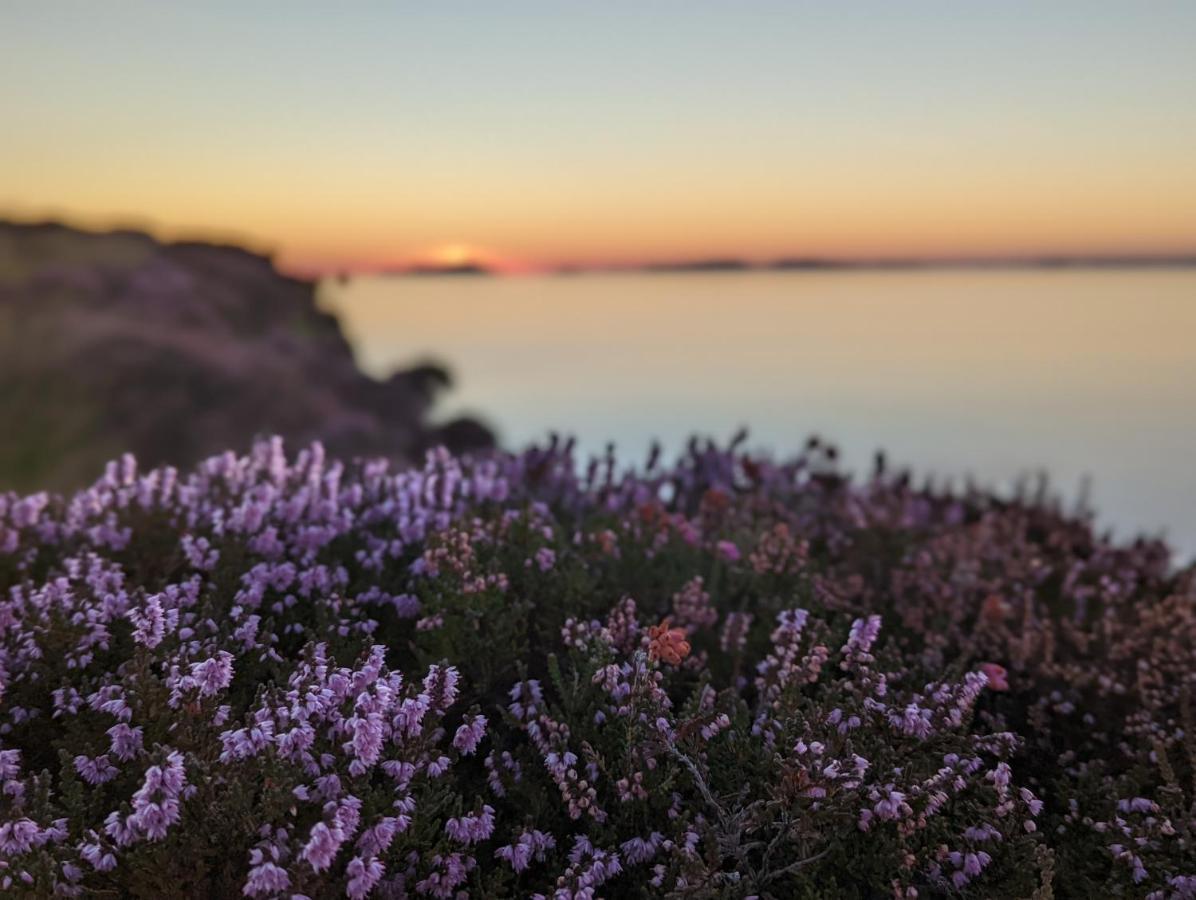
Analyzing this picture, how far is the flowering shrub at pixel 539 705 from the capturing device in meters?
3.33

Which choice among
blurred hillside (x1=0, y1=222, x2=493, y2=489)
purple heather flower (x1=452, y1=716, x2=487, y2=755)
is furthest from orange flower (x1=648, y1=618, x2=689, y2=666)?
blurred hillside (x1=0, y1=222, x2=493, y2=489)

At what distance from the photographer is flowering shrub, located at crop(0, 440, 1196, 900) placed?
333 centimetres

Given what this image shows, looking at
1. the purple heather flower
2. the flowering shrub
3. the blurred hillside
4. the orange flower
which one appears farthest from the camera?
the blurred hillside

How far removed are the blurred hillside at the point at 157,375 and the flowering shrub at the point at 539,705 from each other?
7495 mm

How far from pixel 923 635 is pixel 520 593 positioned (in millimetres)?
2131

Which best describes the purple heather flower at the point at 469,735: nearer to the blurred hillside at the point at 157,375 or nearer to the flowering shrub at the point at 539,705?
the flowering shrub at the point at 539,705

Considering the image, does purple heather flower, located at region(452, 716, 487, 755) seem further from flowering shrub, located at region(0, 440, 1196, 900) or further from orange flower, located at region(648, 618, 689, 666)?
orange flower, located at region(648, 618, 689, 666)

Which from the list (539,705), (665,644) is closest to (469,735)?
(539,705)

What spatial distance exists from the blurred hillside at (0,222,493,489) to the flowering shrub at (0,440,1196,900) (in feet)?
24.6

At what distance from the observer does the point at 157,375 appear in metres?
14.2

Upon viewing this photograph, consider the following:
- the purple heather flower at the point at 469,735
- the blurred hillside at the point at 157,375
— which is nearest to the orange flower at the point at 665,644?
the purple heather flower at the point at 469,735

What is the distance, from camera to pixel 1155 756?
4.09 meters

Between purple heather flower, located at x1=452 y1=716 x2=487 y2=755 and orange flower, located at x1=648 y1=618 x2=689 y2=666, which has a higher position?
orange flower, located at x1=648 y1=618 x2=689 y2=666

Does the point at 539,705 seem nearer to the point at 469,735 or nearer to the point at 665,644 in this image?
the point at 469,735
